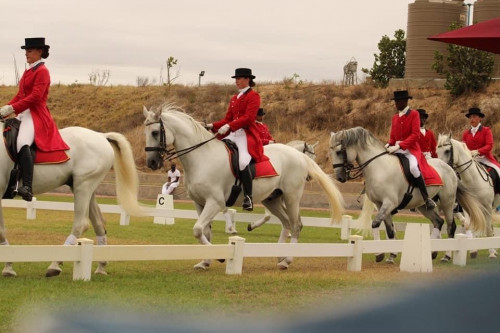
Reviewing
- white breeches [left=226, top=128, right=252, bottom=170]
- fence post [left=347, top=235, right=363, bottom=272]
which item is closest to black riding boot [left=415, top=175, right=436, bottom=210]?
fence post [left=347, top=235, right=363, bottom=272]

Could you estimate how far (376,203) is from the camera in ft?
52.9

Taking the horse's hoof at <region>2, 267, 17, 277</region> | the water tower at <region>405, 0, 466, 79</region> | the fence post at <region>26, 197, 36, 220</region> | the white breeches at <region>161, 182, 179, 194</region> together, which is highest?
the water tower at <region>405, 0, 466, 79</region>

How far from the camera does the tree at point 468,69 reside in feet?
151

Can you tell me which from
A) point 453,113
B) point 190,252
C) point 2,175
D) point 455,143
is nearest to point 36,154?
point 2,175

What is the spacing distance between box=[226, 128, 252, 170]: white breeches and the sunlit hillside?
28127 millimetres

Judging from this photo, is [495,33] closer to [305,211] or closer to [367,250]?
[367,250]

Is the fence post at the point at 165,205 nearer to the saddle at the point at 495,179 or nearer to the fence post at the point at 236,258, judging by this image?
the saddle at the point at 495,179

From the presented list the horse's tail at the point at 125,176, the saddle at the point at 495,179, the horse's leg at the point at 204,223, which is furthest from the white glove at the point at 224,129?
the saddle at the point at 495,179

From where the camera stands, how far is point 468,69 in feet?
152

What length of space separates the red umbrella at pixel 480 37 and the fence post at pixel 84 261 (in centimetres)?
533

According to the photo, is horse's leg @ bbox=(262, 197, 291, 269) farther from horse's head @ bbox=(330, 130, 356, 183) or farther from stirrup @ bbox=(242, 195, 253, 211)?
stirrup @ bbox=(242, 195, 253, 211)

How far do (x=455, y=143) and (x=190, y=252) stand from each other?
331 inches

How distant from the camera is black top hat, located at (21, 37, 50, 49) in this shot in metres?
12.2

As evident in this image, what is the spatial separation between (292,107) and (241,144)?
38488mm
